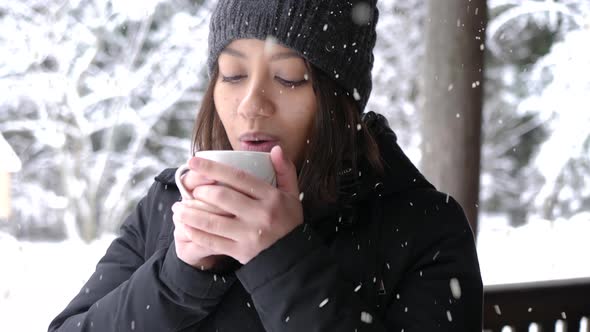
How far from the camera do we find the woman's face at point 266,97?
1087 mm


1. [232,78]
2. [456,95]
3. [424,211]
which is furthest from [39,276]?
[424,211]

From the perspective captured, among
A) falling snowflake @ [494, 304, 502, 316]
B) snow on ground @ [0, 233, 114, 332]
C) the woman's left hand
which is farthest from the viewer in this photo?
snow on ground @ [0, 233, 114, 332]

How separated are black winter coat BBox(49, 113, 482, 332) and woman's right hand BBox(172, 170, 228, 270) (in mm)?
18

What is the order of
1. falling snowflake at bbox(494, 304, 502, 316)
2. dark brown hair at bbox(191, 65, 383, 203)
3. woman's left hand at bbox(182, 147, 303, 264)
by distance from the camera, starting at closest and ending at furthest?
woman's left hand at bbox(182, 147, 303, 264), dark brown hair at bbox(191, 65, 383, 203), falling snowflake at bbox(494, 304, 502, 316)

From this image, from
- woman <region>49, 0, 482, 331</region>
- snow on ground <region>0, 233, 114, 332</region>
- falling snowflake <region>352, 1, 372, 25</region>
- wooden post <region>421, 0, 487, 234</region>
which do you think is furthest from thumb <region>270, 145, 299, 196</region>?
snow on ground <region>0, 233, 114, 332</region>

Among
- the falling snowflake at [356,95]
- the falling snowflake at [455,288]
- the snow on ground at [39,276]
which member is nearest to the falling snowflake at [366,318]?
the falling snowflake at [455,288]

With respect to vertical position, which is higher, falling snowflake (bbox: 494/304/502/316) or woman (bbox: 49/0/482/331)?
woman (bbox: 49/0/482/331)

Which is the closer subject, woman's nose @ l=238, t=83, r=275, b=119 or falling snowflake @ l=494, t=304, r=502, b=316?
woman's nose @ l=238, t=83, r=275, b=119

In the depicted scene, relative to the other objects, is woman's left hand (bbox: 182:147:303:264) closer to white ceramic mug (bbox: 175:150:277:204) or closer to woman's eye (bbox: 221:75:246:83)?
white ceramic mug (bbox: 175:150:277:204)

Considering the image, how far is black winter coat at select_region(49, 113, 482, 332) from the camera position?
92cm

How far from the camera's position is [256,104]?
3.52ft

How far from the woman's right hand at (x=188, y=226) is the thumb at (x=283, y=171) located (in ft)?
0.35

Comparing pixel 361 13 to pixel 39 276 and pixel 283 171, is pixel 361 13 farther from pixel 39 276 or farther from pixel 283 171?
pixel 39 276

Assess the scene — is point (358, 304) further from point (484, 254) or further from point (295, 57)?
point (484, 254)
